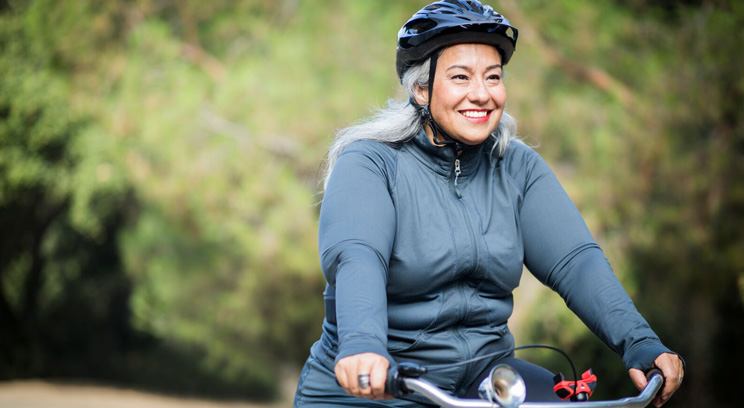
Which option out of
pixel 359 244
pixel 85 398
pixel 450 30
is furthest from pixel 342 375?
pixel 85 398

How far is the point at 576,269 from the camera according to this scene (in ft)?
7.24

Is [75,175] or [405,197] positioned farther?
[75,175]

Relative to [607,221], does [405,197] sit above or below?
below

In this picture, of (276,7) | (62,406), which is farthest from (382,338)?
(276,7)

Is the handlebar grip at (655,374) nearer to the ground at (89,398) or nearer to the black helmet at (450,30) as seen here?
the black helmet at (450,30)

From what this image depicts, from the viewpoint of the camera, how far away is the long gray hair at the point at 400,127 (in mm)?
2275

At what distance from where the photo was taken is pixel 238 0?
1141 centimetres

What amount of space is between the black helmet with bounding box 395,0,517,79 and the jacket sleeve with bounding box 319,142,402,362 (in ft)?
1.07

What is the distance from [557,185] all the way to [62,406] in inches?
362

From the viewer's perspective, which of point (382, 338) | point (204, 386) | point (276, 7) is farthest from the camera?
point (204, 386)

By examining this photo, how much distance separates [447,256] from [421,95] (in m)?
0.54

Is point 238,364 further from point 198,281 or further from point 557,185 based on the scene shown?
point 557,185

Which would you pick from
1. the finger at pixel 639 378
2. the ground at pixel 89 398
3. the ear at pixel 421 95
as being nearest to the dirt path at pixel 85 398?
the ground at pixel 89 398

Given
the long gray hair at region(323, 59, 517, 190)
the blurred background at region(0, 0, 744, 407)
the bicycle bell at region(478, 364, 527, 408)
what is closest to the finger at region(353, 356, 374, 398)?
the bicycle bell at region(478, 364, 527, 408)
